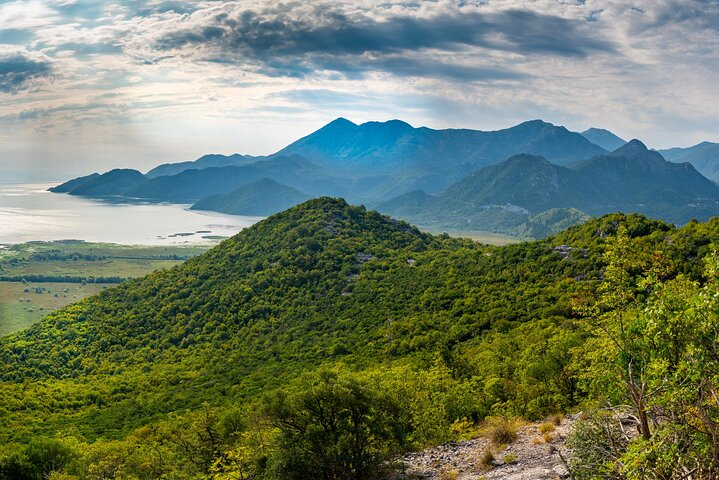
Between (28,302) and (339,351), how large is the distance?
163 m

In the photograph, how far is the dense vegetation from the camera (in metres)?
15.7

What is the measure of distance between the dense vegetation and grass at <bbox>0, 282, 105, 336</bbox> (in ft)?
221

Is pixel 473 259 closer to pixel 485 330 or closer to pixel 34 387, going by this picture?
pixel 485 330

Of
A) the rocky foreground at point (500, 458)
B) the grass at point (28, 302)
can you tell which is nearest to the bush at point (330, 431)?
the rocky foreground at point (500, 458)

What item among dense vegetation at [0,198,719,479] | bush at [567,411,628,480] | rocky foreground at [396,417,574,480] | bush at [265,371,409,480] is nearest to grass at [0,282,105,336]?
dense vegetation at [0,198,719,479]

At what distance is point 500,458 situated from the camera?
20.0m

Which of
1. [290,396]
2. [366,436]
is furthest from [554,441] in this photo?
[290,396]

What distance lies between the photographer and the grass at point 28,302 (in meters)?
148

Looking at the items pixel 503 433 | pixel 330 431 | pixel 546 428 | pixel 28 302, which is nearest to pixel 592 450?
pixel 546 428

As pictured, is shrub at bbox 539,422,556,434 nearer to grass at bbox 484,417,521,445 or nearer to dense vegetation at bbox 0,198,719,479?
grass at bbox 484,417,521,445

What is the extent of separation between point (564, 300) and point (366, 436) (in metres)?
39.6

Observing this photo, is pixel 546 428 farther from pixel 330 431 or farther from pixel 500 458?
pixel 330 431

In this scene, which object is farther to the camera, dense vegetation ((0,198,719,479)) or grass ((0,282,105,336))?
grass ((0,282,105,336))

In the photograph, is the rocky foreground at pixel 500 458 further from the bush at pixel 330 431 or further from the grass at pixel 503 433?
the bush at pixel 330 431
